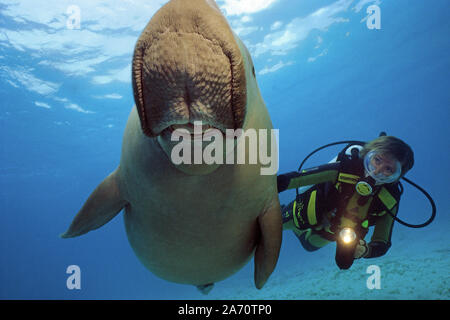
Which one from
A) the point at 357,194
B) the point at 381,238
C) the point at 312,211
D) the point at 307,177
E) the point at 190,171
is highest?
the point at 307,177

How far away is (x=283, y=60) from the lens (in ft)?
77.8

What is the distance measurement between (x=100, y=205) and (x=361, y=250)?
356 centimetres

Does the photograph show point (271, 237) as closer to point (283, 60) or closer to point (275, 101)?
point (283, 60)

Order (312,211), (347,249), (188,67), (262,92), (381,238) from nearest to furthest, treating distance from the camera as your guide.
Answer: (188,67) → (347,249) → (381,238) → (312,211) → (262,92)

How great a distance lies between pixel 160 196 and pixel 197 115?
105cm

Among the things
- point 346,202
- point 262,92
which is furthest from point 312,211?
point 262,92

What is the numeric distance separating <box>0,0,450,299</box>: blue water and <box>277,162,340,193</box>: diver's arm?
4.80 meters

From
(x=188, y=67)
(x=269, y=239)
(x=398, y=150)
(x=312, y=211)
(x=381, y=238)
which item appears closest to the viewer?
(x=188, y=67)

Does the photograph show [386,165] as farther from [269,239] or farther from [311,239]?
[269,239]

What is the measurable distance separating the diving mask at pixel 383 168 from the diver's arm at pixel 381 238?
604mm

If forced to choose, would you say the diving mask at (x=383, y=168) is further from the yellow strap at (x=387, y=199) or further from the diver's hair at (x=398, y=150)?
the yellow strap at (x=387, y=199)

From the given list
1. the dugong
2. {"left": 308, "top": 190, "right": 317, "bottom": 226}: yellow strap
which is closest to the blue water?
{"left": 308, "top": 190, "right": 317, "bottom": 226}: yellow strap

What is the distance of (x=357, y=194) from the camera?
431cm

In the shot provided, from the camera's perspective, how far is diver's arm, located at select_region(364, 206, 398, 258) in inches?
168
